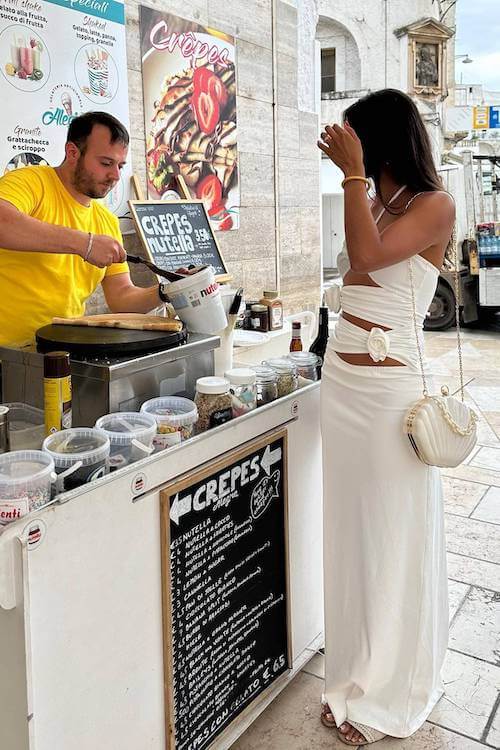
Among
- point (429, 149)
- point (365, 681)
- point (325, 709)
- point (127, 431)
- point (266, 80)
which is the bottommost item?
point (325, 709)

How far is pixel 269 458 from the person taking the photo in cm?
194

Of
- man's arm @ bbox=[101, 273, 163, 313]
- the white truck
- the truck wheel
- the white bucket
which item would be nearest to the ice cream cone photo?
man's arm @ bbox=[101, 273, 163, 313]

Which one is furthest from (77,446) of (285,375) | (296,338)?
(296,338)

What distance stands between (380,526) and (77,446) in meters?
0.90

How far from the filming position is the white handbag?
1773 mm

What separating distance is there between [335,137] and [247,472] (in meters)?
0.94

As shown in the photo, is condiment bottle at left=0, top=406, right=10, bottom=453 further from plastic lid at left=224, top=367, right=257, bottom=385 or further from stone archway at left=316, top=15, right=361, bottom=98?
stone archway at left=316, top=15, right=361, bottom=98

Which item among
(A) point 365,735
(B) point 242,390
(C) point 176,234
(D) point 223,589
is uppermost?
(C) point 176,234

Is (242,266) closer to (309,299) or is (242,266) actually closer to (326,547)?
(309,299)

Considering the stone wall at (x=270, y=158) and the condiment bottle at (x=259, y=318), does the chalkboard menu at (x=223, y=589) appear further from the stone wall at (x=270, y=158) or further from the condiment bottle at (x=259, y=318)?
the stone wall at (x=270, y=158)

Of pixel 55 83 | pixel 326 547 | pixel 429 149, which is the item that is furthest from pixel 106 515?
pixel 55 83

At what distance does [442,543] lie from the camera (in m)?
1.99

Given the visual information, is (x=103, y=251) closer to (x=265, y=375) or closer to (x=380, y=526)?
(x=265, y=375)

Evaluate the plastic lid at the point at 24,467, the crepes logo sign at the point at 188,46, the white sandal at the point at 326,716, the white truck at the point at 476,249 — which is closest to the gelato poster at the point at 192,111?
the crepes logo sign at the point at 188,46
